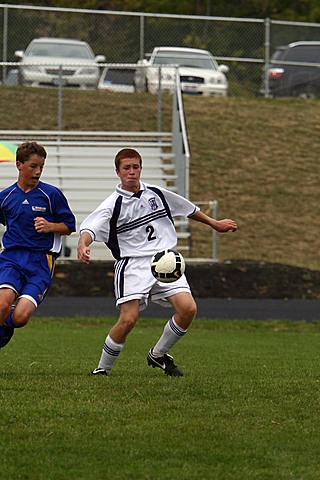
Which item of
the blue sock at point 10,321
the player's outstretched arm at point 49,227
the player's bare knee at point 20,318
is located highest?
the player's outstretched arm at point 49,227

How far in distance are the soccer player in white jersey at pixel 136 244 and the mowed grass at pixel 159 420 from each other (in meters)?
0.32

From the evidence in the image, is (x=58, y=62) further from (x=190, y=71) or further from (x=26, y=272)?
(x=26, y=272)

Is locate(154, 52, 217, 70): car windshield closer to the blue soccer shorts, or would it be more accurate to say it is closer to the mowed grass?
the mowed grass

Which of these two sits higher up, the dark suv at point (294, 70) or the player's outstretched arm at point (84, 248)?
the dark suv at point (294, 70)

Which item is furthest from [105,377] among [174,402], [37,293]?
[174,402]

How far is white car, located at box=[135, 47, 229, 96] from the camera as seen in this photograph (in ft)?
93.1

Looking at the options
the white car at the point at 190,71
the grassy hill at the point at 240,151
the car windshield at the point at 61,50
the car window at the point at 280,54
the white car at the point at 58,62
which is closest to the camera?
the grassy hill at the point at 240,151

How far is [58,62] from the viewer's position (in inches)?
1126

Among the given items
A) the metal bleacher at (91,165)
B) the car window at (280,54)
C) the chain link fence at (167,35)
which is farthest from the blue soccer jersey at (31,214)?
the car window at (280,54)

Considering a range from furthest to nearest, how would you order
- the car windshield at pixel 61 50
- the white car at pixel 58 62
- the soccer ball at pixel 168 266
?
the car windshield at pixel 61 50 → the white car at pixel 58 62 → the soccer ball at pixel 168 266

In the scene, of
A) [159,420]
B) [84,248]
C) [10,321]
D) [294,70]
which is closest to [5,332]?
[10,321]

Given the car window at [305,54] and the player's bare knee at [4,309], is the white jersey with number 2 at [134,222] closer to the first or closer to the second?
the player's bare knee at [4,309]

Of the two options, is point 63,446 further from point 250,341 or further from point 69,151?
point 69,151

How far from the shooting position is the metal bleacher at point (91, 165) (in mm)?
23172
